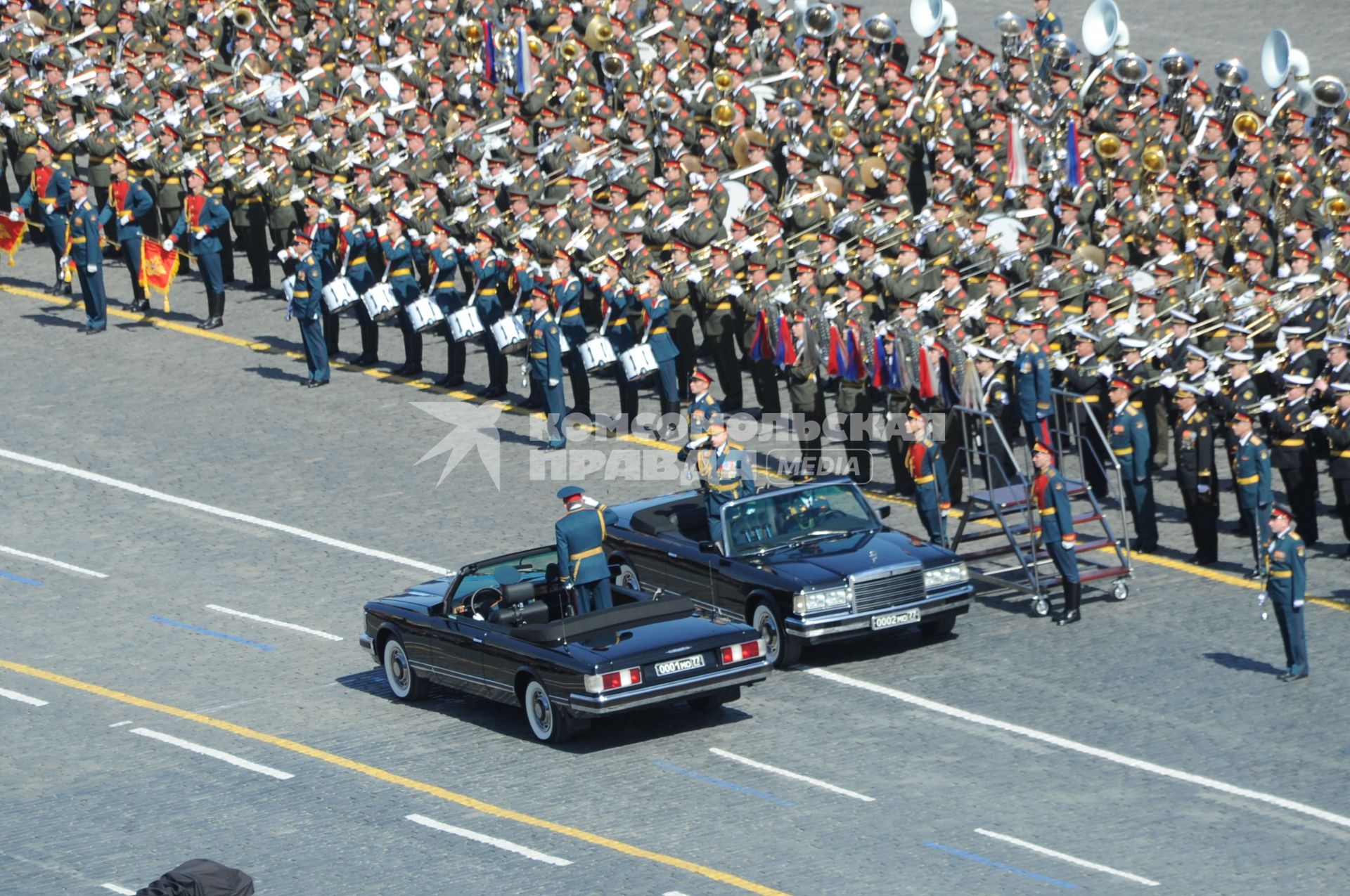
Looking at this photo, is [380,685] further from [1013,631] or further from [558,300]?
[558,300]

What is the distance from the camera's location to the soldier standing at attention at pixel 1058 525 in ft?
74.3

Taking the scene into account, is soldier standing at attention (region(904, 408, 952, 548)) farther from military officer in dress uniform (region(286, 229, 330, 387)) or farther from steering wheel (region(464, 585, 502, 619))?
military officer in dress uniform (region(286, 229, 330, 387))

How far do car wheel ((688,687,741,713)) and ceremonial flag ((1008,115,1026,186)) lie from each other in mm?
10958

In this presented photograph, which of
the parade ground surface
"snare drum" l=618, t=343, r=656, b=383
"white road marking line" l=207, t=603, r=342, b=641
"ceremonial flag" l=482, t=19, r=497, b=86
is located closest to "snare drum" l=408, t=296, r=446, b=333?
the parade ground surface

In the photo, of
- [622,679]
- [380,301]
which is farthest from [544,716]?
[380,301]

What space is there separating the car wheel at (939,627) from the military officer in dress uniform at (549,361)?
288 inches

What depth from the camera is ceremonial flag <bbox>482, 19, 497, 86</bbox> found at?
35.5 meters

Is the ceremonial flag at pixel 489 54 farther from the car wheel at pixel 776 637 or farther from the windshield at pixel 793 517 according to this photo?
the car wheel at pixel 776 637

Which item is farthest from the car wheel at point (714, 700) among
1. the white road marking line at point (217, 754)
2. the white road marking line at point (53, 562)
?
the white road marking line at point (53, 562)

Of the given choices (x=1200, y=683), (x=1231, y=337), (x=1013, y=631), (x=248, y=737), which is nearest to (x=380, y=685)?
(x=248, y=737)

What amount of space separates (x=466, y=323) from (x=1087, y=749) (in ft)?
41.4

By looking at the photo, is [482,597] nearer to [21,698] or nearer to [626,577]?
[626,577]

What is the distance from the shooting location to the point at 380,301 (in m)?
30.8

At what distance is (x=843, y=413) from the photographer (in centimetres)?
2747
